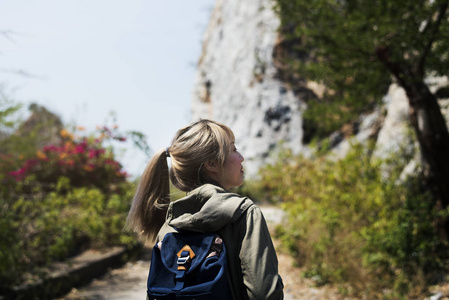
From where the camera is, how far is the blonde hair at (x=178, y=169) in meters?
1.82

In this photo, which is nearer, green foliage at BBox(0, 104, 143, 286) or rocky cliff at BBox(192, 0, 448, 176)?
green foliage at BBox(0, 104, 143, 286)

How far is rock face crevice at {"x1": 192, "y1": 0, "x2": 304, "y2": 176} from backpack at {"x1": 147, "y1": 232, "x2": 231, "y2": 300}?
42.9ft

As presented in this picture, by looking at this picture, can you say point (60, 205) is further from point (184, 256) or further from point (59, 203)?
point (184, 256)

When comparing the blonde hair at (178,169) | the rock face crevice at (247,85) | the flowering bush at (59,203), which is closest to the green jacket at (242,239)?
the blonde hair at (178,169)

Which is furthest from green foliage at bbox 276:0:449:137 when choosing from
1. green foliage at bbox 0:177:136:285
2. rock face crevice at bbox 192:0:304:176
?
rock face crevice at bbox 192:0:304:176

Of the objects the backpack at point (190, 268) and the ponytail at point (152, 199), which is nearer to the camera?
the backpack at point (190, 268)

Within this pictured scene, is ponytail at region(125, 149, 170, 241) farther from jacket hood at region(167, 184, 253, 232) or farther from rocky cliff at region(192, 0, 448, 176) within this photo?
rocky cliff at region(192, 0, 448, 176)

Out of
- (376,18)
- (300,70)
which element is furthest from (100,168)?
(376,18)

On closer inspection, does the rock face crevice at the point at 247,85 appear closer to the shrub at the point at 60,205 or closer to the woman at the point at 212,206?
the shrub at the point at 60,205

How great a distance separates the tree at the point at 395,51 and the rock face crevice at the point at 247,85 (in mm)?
8388

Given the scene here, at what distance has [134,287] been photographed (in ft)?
20.0

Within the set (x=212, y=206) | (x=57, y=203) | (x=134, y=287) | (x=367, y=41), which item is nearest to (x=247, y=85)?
(x=57, y=203)

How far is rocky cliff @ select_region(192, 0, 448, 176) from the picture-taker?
51.3 ft

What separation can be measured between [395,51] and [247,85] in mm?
12711
